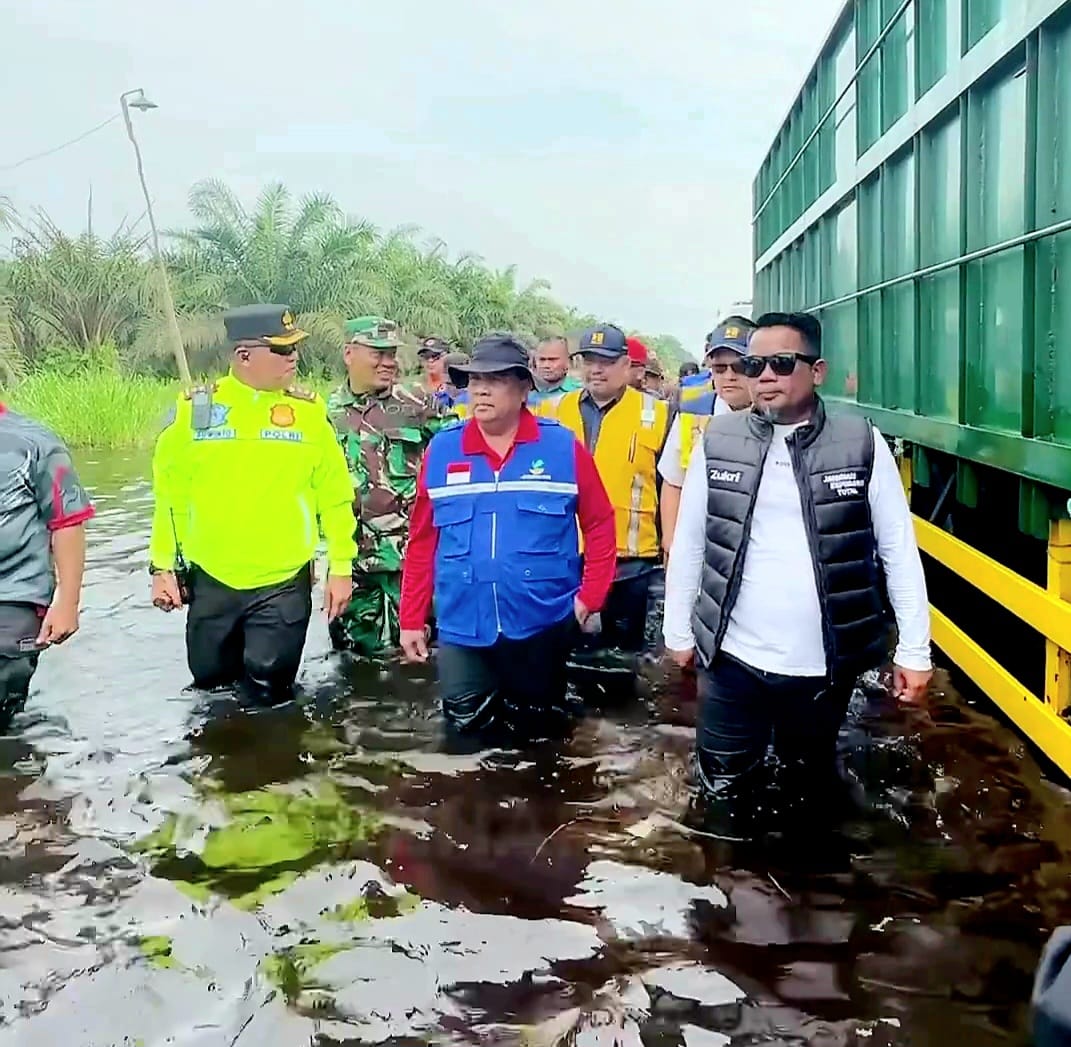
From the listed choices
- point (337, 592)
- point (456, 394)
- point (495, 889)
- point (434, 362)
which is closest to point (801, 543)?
point (495, 889)

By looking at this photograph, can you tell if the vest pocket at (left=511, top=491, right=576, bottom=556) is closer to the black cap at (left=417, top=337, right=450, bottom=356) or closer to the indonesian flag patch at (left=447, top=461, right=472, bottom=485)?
the indonesian flag patch at (left=447, top=461, right=472, bottom=485)

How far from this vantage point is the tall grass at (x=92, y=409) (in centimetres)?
1953

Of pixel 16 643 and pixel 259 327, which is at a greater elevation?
pixel 259 327

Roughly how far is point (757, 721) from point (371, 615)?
125 inches

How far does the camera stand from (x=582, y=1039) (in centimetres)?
295

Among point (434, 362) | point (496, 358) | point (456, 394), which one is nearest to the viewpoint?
point (496, 358)

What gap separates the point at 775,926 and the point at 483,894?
0.86m

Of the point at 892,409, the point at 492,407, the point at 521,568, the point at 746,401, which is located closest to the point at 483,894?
the point at 521,568

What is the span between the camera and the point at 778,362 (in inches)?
145

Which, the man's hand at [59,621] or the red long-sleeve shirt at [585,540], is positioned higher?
the red long-sleeve shirt at [585,540]

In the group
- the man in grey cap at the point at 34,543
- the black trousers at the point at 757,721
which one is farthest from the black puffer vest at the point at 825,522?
the man in grey cap at the point at 34,543

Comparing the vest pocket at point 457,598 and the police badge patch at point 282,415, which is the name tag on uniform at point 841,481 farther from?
the police badge patch at point 282,415

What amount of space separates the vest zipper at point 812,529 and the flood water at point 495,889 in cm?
75

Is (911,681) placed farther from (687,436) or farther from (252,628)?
Result: (252,628)
